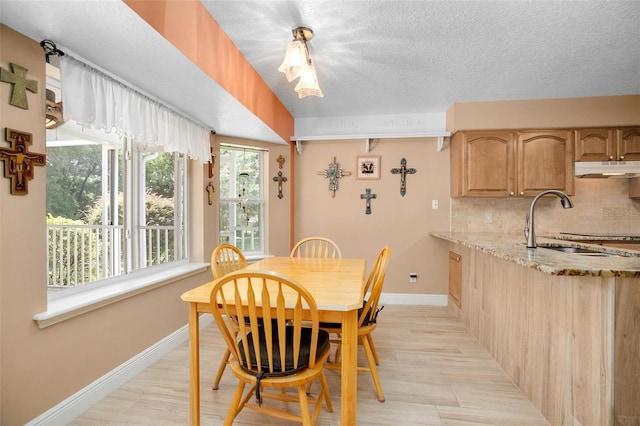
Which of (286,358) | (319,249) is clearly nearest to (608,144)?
(319,249)

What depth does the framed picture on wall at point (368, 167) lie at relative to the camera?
3.86 metres

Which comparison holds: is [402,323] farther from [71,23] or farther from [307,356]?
[71,23]

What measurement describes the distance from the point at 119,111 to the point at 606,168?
4.42m

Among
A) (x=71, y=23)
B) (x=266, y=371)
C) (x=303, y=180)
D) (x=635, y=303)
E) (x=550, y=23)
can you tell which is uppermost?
(x=550, y=23)

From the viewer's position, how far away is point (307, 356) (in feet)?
4.66

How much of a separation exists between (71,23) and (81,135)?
3.35ft

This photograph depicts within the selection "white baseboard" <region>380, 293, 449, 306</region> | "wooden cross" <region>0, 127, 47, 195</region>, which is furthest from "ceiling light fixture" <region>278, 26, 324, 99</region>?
"white baseboard" <region>380, 293, 449, 306</region>


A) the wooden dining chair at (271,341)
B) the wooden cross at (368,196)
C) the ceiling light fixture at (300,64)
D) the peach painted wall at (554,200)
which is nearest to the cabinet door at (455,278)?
the peach painted wall at (554,200)

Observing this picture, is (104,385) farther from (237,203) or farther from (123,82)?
(237,203)

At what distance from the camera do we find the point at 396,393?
1.92m

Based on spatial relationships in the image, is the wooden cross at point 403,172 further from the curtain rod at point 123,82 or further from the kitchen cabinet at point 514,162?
the curtain rod at point 123,82

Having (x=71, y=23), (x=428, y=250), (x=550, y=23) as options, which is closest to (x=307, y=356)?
(x=71, y=23)

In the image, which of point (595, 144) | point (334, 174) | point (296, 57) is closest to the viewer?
point (296, 57)

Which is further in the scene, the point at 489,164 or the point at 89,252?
the point at 489,164
